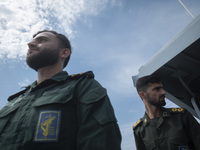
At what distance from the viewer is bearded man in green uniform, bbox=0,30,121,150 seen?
2.86 feet

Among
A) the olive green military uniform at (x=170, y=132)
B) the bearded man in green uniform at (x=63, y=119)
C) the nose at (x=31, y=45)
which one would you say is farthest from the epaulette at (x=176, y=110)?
the nose at (x=31, y=45)

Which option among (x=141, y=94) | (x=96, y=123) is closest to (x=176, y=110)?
(x=141, y=94)

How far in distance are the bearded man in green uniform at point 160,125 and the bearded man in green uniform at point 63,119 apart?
4.69 ft

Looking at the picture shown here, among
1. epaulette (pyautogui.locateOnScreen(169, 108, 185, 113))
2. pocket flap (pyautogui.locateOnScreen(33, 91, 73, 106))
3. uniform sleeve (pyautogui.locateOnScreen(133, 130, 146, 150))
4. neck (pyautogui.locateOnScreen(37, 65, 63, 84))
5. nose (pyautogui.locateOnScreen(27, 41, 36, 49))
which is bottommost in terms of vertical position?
uniform sleeve (pyautogui.locateOnScreen(133, 130, 146, 150))

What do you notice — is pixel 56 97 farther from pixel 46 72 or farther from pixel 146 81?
pixel 146 81

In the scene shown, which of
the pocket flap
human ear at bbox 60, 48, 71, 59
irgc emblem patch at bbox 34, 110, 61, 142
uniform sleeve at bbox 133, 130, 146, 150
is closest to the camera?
irgc emblem patch at bbox 34, 110, 61, 142

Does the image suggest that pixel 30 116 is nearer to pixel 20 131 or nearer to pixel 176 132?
pixel 20 131

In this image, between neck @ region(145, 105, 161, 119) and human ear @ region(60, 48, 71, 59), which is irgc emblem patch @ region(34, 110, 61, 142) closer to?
human ear @ region(60, 48, 71, 59)

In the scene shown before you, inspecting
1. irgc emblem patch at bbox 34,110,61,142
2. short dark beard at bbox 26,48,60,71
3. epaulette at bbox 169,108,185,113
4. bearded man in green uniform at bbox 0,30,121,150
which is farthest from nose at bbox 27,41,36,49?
epaulette at bbox 169,108,185,113

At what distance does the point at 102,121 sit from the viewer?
89 centimetres

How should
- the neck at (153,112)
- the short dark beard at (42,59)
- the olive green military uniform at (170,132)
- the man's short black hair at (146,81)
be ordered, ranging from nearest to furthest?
the short dark beard at (42,59) → the olive green military uniform at (170,132) → the neck at (153,112) → the man's short black hair at (146,81)

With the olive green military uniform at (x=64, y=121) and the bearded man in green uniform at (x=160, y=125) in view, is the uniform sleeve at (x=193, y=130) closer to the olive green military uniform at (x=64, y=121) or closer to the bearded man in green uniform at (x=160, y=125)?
the bearded man in green uniform at (x=160, y=125)

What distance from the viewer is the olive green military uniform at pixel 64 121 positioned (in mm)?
867

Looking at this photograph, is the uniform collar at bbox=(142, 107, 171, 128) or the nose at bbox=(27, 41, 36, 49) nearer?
the nose at bbox=(27, 41, 36, 49)
